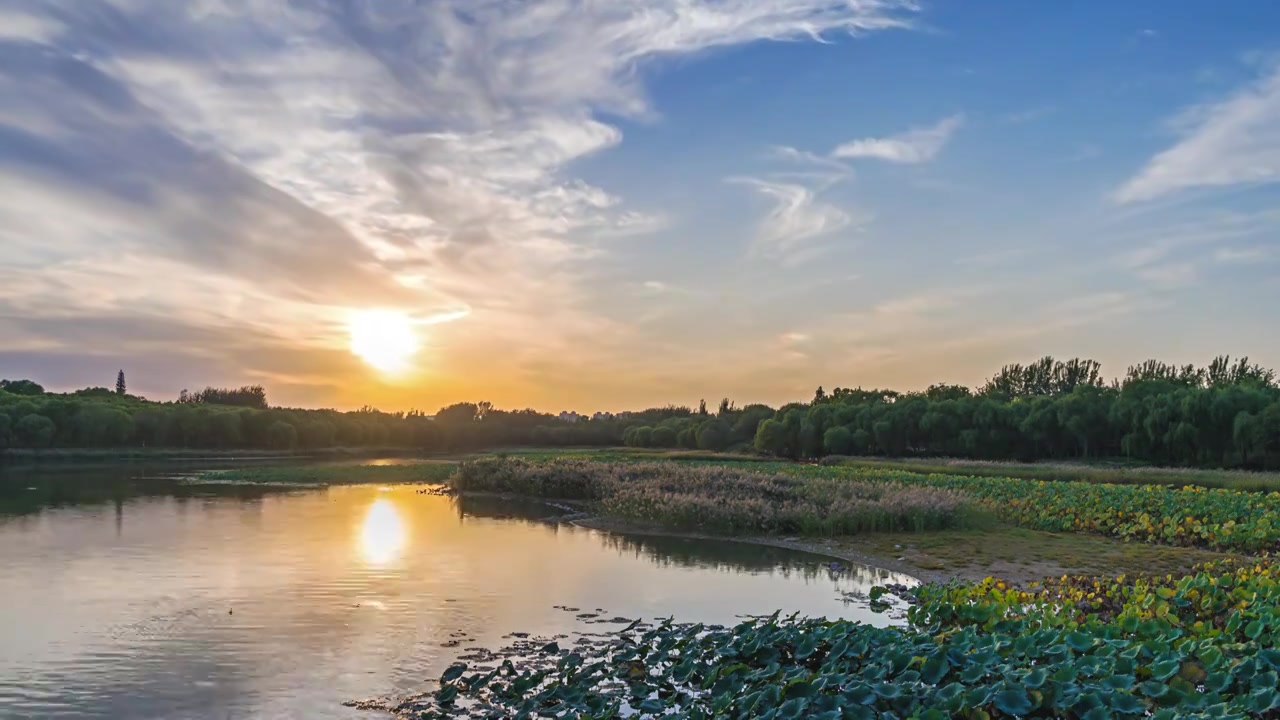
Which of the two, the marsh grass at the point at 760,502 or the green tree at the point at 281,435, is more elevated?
the green tree at the point at 281,435

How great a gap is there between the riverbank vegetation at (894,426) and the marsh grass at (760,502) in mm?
39460

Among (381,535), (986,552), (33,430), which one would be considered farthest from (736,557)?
(33,430)

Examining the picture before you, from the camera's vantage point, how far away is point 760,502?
25.9m

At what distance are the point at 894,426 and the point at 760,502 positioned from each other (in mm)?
57422

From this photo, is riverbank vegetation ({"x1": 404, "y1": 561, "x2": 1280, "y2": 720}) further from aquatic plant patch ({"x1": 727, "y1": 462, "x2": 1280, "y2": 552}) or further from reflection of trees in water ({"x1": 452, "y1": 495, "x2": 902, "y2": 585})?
aquatic plant patch ({"x1": 727, "y1": 462, "x2": 1280, "y2": 552})

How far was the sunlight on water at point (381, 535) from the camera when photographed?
64.3 feet

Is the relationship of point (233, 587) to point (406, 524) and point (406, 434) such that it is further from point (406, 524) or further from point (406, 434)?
point (406, 434)

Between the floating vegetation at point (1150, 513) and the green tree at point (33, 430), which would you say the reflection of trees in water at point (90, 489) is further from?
the floating vegetation at point (1150, 513)

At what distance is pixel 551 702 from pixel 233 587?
9.66 meters

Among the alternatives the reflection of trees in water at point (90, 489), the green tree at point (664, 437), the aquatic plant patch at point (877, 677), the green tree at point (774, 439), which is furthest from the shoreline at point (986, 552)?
the green tree at point (664, 437)

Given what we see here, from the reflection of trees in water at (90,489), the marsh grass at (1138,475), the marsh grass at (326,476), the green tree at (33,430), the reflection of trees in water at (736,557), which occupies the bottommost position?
the reflection of trees in water at (736,557)

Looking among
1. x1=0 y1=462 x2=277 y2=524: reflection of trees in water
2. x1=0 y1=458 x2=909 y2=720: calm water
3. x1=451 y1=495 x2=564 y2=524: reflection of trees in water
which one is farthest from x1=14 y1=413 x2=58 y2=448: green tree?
x1=451 y1=495 x2=564 y2=524: reflection of trees in water

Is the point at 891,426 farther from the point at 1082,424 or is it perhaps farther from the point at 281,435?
the point at 281,435

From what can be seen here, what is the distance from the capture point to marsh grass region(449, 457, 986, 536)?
80.7ft
